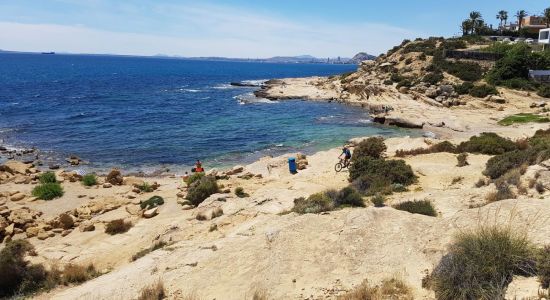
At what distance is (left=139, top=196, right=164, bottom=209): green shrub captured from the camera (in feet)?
69.4

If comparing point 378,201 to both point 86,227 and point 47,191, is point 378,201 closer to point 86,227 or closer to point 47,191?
point 86,227

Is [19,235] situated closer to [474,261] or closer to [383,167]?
[383,167]

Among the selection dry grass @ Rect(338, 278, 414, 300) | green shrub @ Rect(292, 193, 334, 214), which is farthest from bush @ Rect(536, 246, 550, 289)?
green shrub @ Rect(292, 193, 334, 214)

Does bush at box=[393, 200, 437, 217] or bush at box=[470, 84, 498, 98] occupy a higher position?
bush at box=[470, 84, 498, 98]

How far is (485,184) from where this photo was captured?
55.9ft

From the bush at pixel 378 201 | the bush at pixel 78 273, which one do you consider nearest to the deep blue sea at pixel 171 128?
the bush at pixel 78 273

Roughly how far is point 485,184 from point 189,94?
75435mm

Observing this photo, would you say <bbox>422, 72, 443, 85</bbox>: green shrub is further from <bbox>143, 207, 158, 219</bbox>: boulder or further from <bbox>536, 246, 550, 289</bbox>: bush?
<bbox>536, 246, 550, 289</bbox>: bush

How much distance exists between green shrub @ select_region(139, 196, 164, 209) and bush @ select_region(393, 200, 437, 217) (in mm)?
12776

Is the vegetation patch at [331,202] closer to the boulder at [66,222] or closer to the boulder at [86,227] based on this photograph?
the boulder at [86,227]

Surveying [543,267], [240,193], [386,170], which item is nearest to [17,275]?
[240,193]

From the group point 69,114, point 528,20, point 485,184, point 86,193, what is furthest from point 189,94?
point 528,20

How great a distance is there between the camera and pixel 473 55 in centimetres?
7188

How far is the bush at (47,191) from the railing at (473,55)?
228 ft
